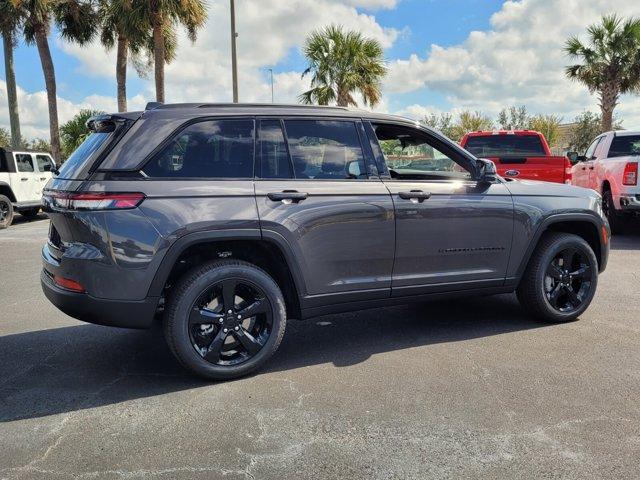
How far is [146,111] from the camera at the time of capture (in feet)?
12.0

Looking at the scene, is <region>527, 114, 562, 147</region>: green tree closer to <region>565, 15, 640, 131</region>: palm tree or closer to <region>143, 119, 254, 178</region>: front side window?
<region>565, 15, 640, 131</region>: palm tree

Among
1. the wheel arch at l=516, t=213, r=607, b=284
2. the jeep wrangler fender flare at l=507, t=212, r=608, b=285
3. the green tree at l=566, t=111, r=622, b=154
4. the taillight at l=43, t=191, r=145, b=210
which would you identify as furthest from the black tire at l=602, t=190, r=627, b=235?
the green tree at l=566, t=111, r=622, b=154

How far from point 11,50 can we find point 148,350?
68.0ft

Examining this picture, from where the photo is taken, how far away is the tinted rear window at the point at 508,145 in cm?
1103

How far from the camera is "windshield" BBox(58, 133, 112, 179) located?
359 centimetres

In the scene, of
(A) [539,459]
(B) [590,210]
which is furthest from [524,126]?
(A) [539,459]

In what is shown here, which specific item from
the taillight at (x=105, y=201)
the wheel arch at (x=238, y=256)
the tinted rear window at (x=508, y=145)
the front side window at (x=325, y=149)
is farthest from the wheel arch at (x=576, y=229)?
the tinted rear window at (x=508, y=145)

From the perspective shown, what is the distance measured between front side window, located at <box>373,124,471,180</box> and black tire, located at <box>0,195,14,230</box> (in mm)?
11352

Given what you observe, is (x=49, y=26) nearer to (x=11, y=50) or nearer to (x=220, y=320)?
(x=11, y=50)

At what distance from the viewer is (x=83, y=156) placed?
12.1 feet

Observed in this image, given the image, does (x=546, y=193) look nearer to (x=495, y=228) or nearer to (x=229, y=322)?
(x=495, y=228)

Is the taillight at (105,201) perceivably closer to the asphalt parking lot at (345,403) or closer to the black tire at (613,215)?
the asphalt parking lot at (345,403)

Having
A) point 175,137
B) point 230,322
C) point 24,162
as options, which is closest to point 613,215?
point 230,322

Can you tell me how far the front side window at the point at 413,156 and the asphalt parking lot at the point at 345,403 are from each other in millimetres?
1342
